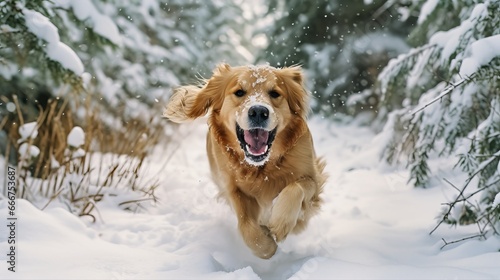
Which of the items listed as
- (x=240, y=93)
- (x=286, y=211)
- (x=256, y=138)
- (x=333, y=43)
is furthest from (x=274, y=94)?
(x=333, y=43)

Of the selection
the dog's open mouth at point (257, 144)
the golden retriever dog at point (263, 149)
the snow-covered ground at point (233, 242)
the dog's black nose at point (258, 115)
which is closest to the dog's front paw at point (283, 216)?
the golden retriever dog at point (263, 149)

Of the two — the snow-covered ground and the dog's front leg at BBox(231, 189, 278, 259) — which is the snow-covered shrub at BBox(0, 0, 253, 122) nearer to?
the snow-covered ground

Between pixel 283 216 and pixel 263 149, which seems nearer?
pixel 283 216

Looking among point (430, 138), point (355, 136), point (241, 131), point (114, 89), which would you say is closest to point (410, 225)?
point (430, 138)

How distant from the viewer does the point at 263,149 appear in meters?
3.33

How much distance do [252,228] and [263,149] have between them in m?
0.50

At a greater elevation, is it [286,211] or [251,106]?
[251,106]

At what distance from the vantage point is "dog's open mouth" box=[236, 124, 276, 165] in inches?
130

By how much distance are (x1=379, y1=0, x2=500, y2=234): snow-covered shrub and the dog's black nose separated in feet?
2.88

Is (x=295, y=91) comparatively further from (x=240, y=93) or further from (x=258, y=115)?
(x=258, y=115)

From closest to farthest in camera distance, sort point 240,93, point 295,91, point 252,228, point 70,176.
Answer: point 252,228 < point 240,93 < point 295,91 < point 70,176

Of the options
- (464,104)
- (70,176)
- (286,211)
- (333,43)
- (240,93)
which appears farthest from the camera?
(333,43)

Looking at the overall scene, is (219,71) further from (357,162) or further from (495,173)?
(357,162)

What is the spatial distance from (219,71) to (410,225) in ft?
5.95
